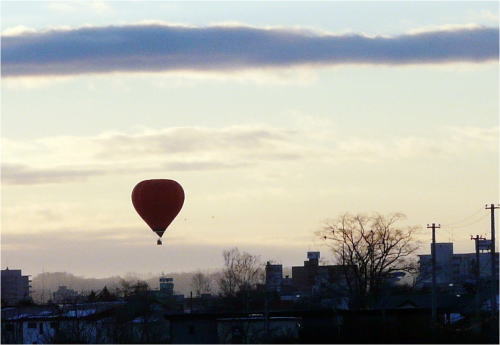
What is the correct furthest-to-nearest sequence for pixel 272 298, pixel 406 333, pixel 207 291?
1. pixel 207 291
2. pixel 272 298
3. pixel 406 333

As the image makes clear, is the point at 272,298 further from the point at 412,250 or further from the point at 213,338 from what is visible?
the point at 213,338

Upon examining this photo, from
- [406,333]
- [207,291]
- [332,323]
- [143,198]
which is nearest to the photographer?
[143,198]

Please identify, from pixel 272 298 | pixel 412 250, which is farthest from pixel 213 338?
pixel 272 298

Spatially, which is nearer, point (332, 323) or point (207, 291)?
point (332, 323)

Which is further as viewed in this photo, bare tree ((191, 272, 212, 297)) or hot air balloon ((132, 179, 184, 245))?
bare tree ((191, 272, 212, 297))

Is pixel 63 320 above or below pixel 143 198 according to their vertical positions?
below

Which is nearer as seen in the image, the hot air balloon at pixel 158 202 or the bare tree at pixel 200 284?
the hot air balloon at pixel 158 202

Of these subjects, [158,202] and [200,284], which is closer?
[158,202]
